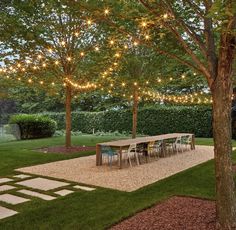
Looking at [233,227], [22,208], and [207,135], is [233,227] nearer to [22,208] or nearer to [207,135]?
[22,208]

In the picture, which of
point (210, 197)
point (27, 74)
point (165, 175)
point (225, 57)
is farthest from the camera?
point (27, 74)

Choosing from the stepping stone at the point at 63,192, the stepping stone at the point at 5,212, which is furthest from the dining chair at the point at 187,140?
the stepping stone at the point at 5,212

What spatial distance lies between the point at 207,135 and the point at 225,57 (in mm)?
15045

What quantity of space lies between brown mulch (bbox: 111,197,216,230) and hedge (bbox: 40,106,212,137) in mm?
13513

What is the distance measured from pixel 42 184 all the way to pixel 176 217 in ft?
11.5

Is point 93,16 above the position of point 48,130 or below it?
above

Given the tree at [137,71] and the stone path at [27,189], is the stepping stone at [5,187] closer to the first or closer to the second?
the stone path at [27,189]

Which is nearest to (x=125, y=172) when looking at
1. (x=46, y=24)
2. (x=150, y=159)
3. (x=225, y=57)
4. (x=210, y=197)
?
(x=150, y=159)

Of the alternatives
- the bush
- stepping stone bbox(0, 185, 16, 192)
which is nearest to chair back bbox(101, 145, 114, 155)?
stepping stone bbox(0, 185, 16, 192)

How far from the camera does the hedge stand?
18094 millimetres

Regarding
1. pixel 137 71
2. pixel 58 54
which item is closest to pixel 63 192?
pixel 58 54

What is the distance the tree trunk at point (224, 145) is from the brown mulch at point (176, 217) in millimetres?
279

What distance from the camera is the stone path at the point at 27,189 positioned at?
536cm

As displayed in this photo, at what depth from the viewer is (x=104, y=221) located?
14.2 ft
